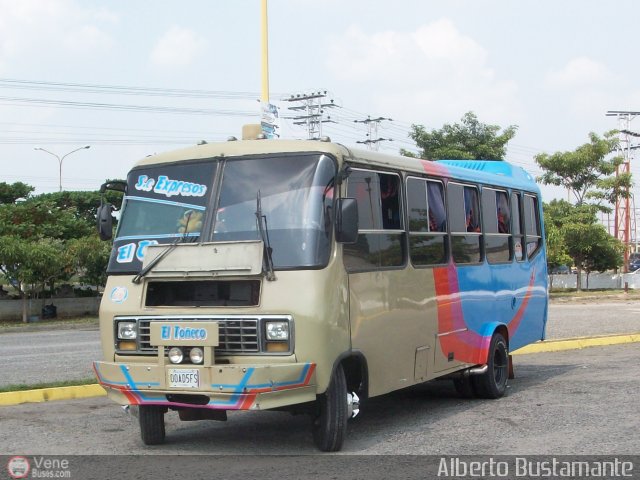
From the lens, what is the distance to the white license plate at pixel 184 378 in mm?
7469

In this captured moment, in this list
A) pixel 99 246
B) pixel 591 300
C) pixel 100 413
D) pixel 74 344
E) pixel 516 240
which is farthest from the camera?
pixel 591 300

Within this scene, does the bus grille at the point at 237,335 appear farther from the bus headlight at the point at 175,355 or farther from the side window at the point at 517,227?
the side window at the point at 517,227

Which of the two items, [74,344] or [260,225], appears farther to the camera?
[74,344]

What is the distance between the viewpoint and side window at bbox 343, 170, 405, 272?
8.25 m

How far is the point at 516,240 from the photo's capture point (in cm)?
1242

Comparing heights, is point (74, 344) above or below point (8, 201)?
below

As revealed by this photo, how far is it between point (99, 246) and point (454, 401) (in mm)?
23676

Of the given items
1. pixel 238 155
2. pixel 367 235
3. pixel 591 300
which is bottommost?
pixel 591 300

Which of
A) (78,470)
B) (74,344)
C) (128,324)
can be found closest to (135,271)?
(128,324)

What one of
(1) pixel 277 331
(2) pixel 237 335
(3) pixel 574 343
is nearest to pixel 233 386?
(2) pixel 237 335

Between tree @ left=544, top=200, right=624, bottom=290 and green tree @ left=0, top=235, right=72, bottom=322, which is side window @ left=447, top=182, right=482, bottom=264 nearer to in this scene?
green tree @ left=0, top=235, right=72, bottom=322

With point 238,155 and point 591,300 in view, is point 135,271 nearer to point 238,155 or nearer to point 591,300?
point 238,155

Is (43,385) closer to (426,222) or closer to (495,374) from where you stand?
(426,222)

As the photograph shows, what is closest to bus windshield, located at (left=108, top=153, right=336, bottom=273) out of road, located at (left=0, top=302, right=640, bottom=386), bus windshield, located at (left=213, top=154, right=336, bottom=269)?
bus windshield, located at (left=213, top=154, right=336, bottom=269)
